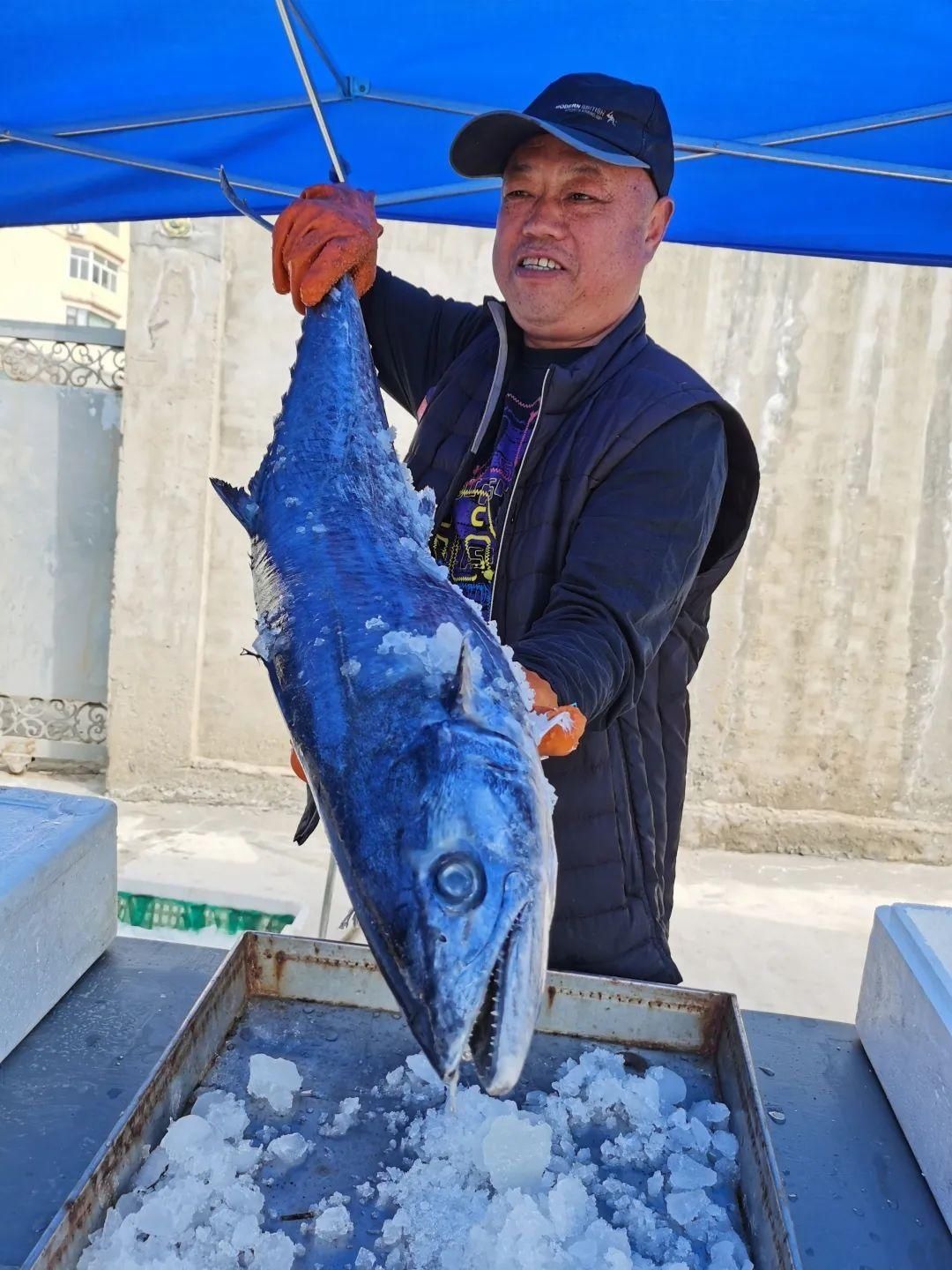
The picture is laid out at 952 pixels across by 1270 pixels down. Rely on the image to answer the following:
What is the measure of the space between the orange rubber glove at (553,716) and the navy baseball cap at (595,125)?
1035mm

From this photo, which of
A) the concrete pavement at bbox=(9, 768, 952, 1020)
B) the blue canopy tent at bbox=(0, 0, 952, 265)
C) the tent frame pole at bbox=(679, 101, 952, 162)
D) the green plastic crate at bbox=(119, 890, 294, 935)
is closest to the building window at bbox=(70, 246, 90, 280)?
the concrete pavement at bbox=(9, 768, 952, 1020)

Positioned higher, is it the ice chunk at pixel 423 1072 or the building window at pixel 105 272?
the building window at pixel 105 272

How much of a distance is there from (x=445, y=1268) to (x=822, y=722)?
537 centimetres

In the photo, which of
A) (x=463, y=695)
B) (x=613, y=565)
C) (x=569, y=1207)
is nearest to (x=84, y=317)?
(x=613, y=565)

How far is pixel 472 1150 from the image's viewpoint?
1.34 metres

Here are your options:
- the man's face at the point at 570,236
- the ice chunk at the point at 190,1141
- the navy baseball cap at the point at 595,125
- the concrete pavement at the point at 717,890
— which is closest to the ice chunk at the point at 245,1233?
the ice chunk at the point at 190,1141

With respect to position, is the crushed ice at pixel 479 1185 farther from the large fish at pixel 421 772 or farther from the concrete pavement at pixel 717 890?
the concrete pavement at pixel 717 890

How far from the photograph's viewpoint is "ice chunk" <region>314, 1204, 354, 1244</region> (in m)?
1.20

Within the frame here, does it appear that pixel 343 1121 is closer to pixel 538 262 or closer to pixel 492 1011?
pixel 492 1011

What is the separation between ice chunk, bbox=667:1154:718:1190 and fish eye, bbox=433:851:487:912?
2.29 ft

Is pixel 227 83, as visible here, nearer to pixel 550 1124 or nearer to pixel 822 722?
pixel 550 1124

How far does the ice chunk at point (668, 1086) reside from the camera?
1494 mm

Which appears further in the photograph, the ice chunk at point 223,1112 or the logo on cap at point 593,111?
the logo on cap at point 593,111

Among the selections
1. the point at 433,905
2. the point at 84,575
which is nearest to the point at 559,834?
the point at 433,905
